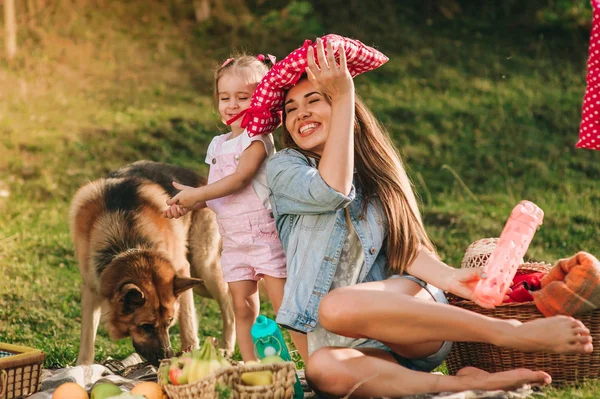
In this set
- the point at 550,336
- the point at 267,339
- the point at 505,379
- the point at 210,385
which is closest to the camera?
the point at 210,385

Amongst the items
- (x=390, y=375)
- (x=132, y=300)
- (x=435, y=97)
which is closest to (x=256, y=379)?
(x=390, y=375)

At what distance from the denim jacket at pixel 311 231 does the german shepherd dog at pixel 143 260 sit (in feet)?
4.98

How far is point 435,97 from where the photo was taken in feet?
37.3

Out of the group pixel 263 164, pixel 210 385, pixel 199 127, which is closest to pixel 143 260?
pixel 263 164

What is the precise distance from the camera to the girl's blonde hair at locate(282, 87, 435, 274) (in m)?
4.29

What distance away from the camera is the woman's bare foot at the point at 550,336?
375 cm

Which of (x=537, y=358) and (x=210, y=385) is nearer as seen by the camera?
(x=210, y=385)

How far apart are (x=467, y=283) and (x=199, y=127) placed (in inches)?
292

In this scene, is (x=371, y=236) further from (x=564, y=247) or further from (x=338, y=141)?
(x=564, y=247)

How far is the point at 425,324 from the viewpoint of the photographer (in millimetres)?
3893

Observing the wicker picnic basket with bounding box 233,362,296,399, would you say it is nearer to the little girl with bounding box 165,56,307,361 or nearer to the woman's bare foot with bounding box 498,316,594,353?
the woman's bare foot with bounding box 498,316,594,353

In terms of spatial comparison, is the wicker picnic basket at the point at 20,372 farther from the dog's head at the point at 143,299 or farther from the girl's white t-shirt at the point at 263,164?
the girl's white t-shirt at the point at 263,164

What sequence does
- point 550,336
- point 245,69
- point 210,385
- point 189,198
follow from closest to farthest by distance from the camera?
point 210,385, point 550,336, point 189,198, point 245,69

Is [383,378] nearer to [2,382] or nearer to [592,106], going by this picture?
[2,382]
